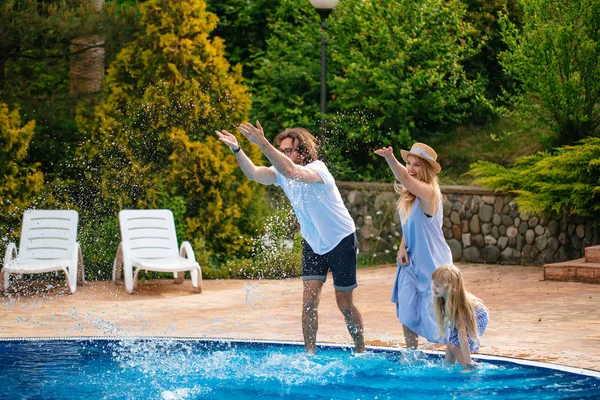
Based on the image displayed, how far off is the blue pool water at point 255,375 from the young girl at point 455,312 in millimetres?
215

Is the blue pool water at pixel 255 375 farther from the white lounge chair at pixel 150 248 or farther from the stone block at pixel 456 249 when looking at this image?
the stone block at pixel 456 249

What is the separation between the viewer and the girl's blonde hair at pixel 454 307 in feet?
22.9

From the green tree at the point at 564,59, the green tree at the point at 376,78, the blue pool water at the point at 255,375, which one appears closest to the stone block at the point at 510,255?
the green tree at the point at 564,59

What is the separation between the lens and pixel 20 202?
43.0ft

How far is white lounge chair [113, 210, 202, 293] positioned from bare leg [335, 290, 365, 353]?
14.4 feet

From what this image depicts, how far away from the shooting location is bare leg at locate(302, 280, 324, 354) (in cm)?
743

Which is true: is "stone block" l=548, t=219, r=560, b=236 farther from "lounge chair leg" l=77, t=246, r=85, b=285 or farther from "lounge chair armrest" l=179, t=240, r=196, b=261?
"lounge chair leg" l=77, t=246, r=85, b=285

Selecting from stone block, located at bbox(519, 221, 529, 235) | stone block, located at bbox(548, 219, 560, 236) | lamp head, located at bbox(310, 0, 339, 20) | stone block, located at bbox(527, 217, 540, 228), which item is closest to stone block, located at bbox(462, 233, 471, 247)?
stone block, located at bbox(519, 221, 529, 235)

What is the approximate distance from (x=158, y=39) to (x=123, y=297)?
3943 millimetres

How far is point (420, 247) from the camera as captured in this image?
292 inches

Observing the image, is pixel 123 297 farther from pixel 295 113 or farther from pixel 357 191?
pixel 295 113

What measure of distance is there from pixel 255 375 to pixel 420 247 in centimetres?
152

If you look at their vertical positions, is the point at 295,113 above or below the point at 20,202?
above

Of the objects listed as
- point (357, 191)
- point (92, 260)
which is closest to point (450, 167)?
point (357, 191)
